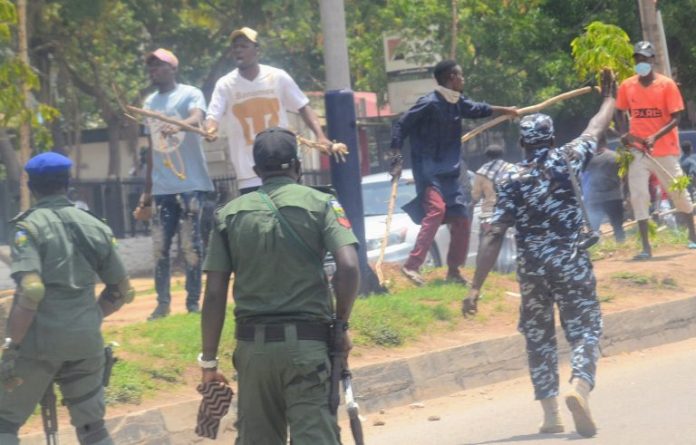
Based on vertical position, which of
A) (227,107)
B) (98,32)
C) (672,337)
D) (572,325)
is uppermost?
(98,32)

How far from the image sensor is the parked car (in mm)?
13195

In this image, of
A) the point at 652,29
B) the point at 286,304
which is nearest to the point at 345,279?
the point at 286,304

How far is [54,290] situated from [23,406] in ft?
1.83

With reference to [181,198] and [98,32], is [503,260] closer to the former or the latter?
[181,198]

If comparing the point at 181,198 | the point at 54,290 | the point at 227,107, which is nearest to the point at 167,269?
the point at 181,198

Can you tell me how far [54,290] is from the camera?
5.69 m

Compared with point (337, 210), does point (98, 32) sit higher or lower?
higher

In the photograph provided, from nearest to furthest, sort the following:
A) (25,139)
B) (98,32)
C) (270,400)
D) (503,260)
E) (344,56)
Result: (270,400) → (344,56) → (503,260) → (25,139) → (98,32)

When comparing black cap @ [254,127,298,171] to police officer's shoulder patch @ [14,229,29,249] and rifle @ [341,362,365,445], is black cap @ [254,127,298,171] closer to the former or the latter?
rifle @ [341,362,365,445]

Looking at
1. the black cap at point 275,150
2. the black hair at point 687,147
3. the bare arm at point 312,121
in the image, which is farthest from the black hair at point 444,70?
the black hair at point 687,147

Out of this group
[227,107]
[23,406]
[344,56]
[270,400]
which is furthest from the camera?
[344,56]

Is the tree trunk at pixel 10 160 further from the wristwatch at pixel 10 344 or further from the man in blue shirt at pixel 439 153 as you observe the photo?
the wristwatch at pixel 10 344

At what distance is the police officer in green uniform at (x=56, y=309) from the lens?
5578mm

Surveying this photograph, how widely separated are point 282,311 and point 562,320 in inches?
103
